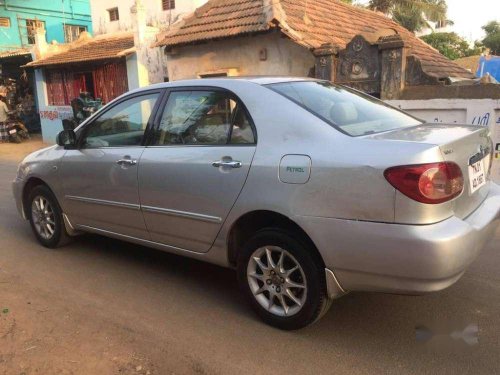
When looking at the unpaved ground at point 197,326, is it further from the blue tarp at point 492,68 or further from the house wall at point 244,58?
the blue tarp at point 492,68

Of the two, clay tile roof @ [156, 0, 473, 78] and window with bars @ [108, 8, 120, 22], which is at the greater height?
window with bars @ [108, 8, 120, 22]

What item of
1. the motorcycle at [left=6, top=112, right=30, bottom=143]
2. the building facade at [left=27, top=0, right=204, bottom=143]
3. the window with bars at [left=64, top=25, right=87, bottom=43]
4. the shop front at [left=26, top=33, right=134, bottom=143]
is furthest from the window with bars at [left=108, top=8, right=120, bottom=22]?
the window with bars at [left=64, top=25, right=87, bottom=43]

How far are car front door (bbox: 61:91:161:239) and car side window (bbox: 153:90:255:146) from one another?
216 millimetres

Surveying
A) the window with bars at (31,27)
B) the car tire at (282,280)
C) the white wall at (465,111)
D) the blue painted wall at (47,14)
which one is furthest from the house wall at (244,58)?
the window with bars at (31,27)

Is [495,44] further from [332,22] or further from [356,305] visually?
[356,305]

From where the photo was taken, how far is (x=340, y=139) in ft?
9.31

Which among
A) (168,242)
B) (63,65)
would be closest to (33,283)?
(168,242)

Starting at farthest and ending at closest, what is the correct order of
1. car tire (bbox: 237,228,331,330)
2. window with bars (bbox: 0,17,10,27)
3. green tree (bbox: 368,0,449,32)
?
green tree (bbox: 368,0,449,32)
window with bars (bbox: 0,17,10,27)
car tire (bbox: 237,228,331,330)

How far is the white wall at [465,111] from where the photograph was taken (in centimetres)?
696

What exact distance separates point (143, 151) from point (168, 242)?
75 cm

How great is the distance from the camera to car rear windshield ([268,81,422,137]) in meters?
3.13

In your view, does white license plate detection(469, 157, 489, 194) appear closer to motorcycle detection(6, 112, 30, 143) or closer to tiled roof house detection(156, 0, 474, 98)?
tiled roof house detection(156, 0, 474, 98)

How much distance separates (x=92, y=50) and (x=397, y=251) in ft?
53.2

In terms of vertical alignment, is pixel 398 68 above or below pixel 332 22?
below
